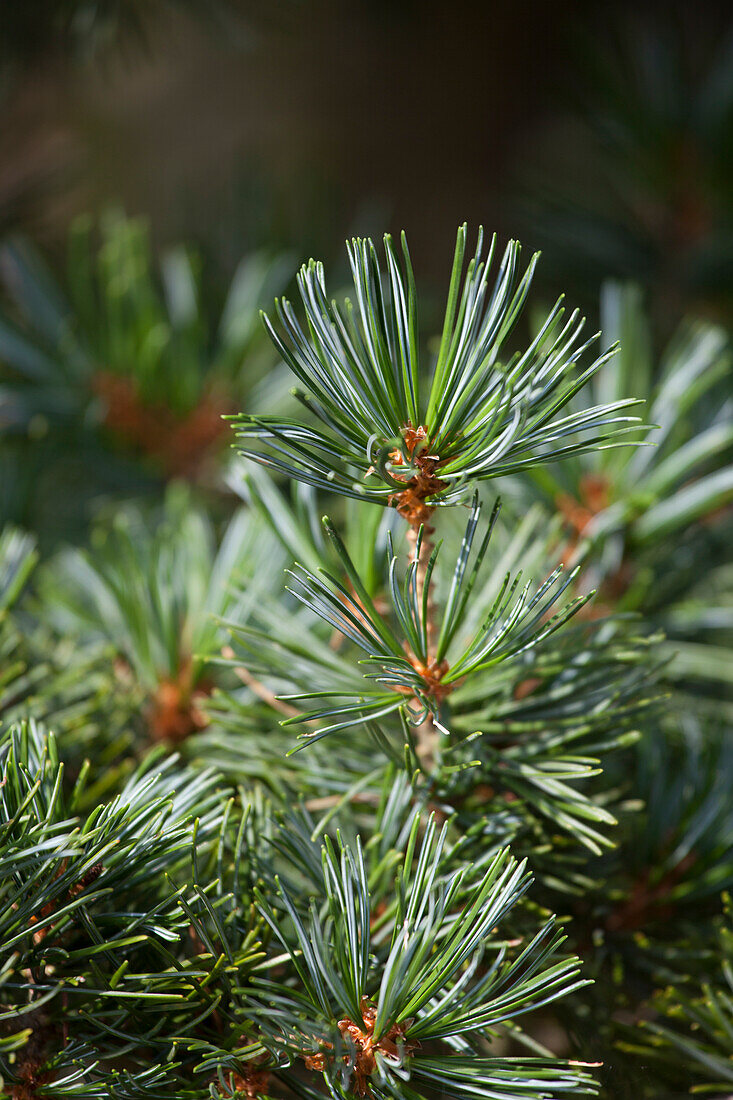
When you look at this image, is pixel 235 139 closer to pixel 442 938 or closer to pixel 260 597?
pixel 260 597

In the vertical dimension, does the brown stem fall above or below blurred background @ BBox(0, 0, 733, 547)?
below

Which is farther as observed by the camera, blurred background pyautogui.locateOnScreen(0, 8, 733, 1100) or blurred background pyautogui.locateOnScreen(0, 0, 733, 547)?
blurred background pyautogui.locateOnScreen(0, 0, 733, 547)

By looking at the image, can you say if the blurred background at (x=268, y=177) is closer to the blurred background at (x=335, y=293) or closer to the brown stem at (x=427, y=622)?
the blurred background at (x=335, y=293)

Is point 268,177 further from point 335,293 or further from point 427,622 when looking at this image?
point 427,622

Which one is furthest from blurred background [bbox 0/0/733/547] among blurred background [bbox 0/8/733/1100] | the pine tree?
the pine tree

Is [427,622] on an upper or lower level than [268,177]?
lower

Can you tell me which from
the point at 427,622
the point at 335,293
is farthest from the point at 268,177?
the point at 427,622

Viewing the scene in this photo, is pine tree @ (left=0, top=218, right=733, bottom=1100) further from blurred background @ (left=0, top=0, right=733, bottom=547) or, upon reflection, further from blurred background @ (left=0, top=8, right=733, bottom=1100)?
blurred background @ (left=0, top=0, right=733, bottom=547)

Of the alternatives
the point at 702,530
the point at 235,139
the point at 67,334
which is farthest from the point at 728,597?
the point at 235,139

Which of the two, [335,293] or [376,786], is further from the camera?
[335,293]
